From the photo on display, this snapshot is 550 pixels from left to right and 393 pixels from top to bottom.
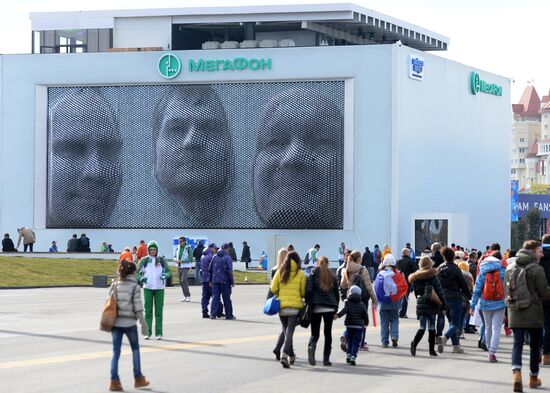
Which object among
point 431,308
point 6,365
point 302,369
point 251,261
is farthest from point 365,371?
point 251,261

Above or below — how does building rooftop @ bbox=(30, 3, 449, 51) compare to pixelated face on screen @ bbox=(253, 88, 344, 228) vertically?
above

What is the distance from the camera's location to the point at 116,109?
71.8 meters

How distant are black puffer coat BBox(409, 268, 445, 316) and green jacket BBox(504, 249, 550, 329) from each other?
3836mm

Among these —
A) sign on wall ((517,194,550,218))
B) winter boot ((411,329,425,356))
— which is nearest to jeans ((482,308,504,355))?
winter boot ((411,329,425,356))

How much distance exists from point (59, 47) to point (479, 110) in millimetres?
26885

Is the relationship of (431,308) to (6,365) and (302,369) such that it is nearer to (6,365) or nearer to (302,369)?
(302,369)

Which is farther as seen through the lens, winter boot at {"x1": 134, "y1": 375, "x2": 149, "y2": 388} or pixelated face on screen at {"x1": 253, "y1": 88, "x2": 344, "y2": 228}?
pixelated face on screen at {"x1": 253, "y1": 88, "x2": 344, "y2": 228}

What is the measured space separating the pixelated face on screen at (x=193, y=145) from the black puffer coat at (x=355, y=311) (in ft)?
166

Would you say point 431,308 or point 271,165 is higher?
point 271,165

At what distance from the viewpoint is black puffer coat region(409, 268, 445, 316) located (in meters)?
20.0

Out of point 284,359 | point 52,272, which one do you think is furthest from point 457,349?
point 52,272

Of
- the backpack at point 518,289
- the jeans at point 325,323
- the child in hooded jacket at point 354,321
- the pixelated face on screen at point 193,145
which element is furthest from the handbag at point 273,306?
the pixelated face on screen at point 193,145

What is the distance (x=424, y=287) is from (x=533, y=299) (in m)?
4.20

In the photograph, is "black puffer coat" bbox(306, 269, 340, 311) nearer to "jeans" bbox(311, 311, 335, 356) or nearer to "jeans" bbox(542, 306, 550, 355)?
"jeans" bbox(311, 311, 335, 356)
